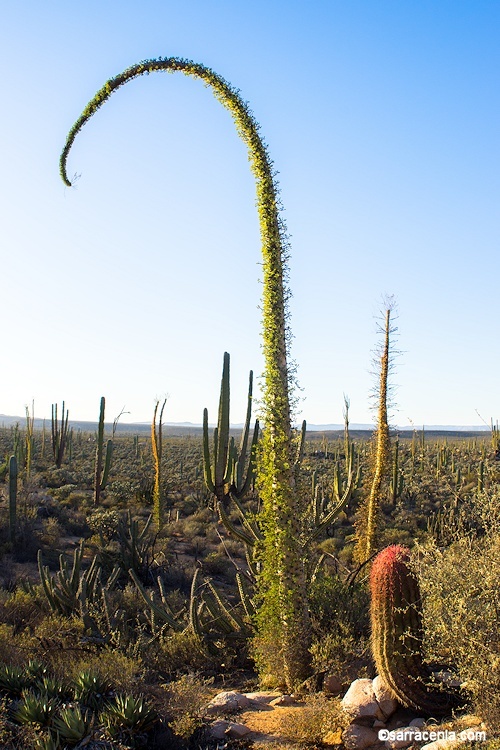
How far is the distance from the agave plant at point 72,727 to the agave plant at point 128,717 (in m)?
0.18

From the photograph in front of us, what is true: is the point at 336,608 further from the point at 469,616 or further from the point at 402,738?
the point at 469,616

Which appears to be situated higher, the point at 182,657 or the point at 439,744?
the point at 439,744

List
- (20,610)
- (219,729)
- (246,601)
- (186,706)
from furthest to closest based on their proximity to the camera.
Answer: (20,610) → (246,601) → (186,706) → (219,729)

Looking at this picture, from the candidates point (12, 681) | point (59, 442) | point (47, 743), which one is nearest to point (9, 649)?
point (12, 681)

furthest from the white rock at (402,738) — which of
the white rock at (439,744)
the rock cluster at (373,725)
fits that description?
the white rock at (439,744)

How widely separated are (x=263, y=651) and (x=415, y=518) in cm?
1638

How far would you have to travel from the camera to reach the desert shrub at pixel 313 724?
6062mm

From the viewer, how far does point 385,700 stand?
20.2 feet

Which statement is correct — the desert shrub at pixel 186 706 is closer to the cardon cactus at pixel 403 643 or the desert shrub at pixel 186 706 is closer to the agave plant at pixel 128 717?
the agave plant at pixel 128 717

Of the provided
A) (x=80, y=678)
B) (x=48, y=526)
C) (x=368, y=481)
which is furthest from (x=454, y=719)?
(x=48, y=526)

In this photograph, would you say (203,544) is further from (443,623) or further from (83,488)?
(443,623)

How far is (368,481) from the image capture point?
12508 mm

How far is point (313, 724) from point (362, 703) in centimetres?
51

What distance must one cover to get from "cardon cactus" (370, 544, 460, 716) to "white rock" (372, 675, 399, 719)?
0.26ft
